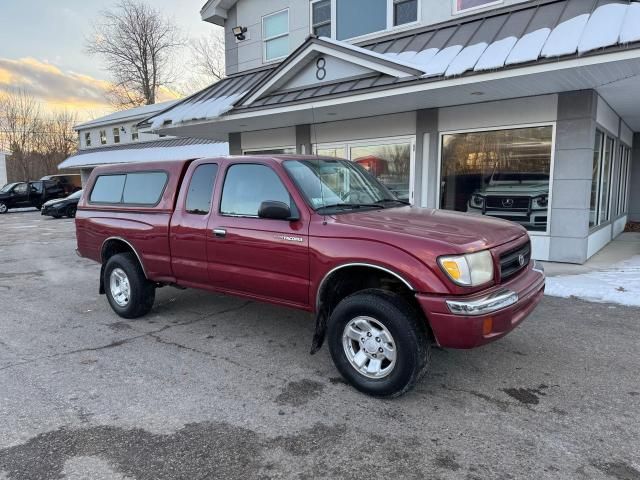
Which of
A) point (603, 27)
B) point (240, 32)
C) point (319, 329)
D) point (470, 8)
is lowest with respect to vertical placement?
point (319, 329)

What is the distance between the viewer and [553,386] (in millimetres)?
3654

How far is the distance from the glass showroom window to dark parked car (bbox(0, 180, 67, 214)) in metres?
25.9

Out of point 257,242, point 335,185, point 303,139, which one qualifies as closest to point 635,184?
point 303,139

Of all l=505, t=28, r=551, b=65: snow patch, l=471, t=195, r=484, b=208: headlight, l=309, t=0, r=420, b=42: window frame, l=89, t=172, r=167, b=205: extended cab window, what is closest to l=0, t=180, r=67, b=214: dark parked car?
l=309, t=0, r=420, b=42: window frame

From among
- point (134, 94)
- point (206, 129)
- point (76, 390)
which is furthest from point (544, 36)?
point (134, 94)

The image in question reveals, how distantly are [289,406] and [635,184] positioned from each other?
15.1 metres

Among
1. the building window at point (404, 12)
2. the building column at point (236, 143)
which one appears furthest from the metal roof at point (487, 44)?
the building column at point (236, 143)

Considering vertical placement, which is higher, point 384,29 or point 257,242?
point 384,29

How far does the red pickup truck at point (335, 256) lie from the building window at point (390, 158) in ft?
16.9

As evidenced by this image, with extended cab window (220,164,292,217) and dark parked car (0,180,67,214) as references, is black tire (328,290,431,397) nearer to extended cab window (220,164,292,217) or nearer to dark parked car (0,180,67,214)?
extended cab window (220,164,292,217)

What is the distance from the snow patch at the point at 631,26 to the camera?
18.5 feet

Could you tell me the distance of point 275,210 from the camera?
12.6ft

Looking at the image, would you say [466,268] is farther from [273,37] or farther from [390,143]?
[273,37]

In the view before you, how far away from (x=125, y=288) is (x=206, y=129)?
7.65 m
